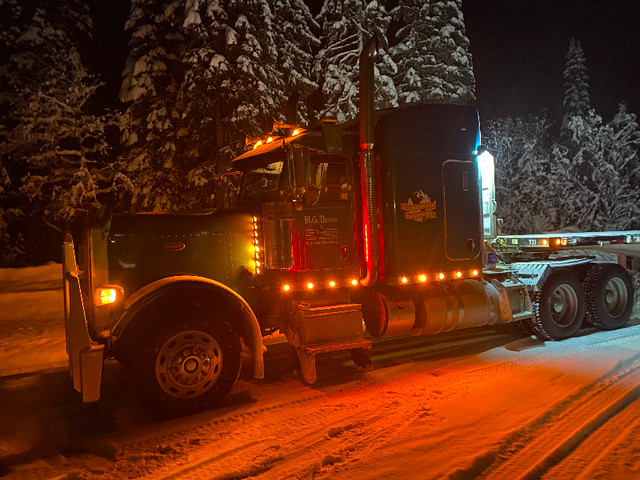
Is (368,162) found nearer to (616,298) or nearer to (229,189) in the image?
(229,189)

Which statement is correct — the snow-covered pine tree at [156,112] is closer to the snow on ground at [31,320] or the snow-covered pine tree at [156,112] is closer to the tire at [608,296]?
the snow on ground at [31,320]

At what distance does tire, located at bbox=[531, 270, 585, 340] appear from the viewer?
8.37 metres

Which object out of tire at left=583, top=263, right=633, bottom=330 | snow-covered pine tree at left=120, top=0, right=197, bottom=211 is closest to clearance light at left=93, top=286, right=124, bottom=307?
tire at left=583, top=263, right=633, bottom=330

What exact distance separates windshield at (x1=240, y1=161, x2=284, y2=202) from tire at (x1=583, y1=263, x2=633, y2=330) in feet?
19.9

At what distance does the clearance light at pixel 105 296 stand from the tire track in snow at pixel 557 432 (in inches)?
146

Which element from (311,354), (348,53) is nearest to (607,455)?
(311,354)

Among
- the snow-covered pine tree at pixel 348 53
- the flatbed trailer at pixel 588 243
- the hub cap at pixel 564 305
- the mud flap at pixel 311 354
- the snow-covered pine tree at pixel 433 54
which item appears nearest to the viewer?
the mud flap at pixel 311 354

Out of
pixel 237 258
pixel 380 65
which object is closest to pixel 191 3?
pixel 380 65

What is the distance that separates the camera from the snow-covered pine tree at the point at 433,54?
22.3 meters

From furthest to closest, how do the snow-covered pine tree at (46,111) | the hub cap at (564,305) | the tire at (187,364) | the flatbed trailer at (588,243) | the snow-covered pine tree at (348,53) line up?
1. the snow-covered pine tree at (348,53)
2. the snow-covered pine tree at (46,111)
3. the flatbed trailer at (588,243)
4. the hub cap at (564,305)
5. the tire at (187,364)

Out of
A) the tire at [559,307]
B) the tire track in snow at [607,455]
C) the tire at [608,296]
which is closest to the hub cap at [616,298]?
the tire at [608,296]

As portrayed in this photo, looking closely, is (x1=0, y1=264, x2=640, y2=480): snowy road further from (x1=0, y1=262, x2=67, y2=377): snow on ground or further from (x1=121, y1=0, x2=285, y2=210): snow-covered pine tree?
(x1=121, y1=0, x2=285, y2=210): snow-covered pine tree

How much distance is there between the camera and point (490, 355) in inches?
292

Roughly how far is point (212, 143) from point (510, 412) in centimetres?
1335
